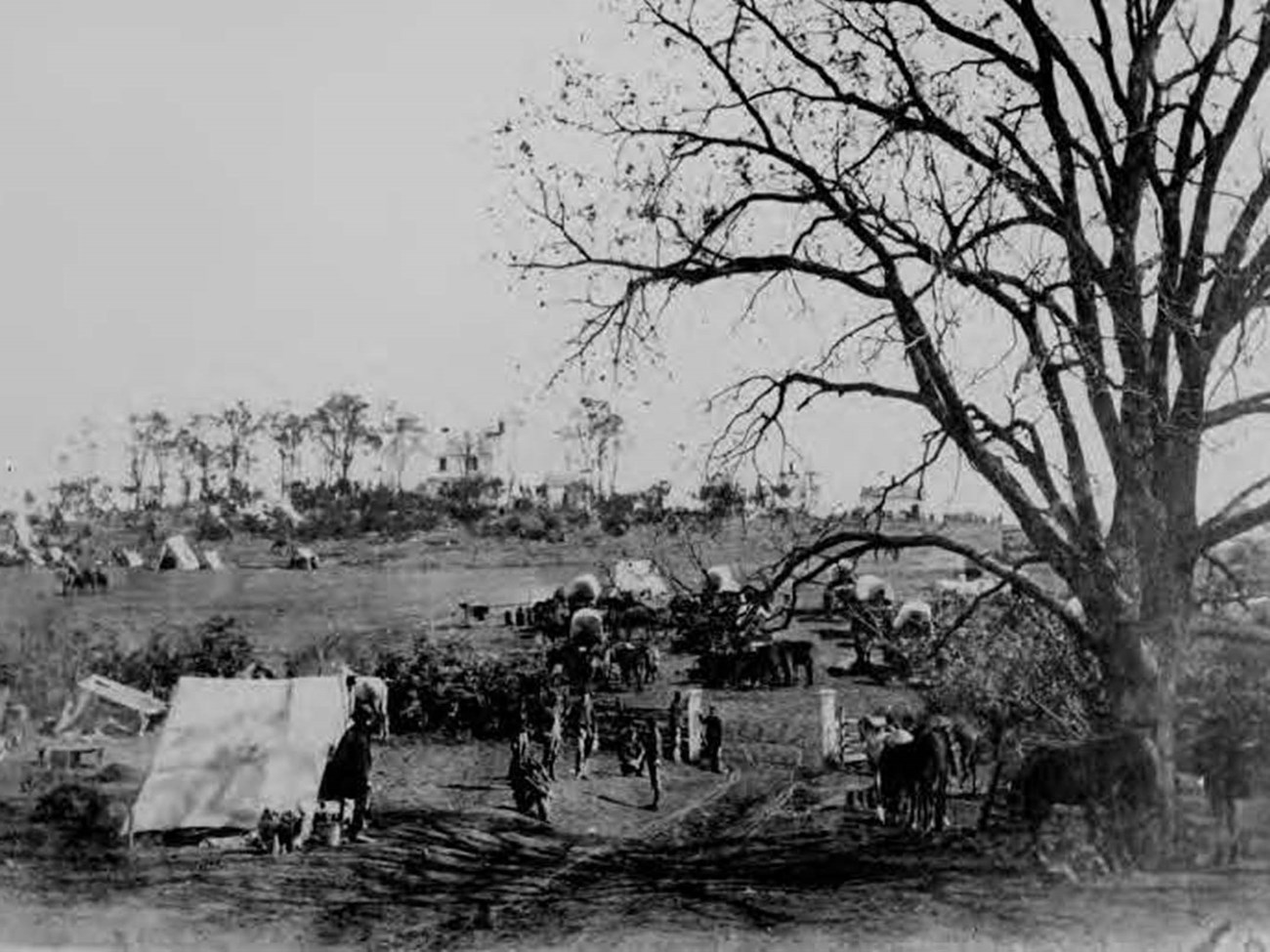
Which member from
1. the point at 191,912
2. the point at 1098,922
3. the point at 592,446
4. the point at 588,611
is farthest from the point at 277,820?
the point at 1098,922

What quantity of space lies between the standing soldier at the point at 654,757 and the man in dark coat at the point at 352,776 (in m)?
1.80

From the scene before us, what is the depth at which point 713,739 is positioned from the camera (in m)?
8.59

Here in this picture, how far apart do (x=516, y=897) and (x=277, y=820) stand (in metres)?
1.62

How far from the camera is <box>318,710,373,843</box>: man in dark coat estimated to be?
8.20 metres

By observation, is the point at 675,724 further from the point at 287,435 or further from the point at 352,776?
the point at 287,435

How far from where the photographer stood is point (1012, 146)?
27.7 feet

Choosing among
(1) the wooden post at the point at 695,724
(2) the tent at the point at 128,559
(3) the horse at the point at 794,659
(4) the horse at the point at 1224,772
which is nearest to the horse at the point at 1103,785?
(4) the horse at the point at 1224,772

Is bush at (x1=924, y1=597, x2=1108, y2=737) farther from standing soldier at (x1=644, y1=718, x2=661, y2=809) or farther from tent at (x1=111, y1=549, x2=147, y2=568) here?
tent at (x1=111, y1=549, x2=147, y2=568)

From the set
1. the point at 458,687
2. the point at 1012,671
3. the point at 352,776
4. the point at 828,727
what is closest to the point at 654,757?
the point at 828,727

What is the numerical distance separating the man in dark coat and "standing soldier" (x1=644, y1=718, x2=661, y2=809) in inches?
71.0

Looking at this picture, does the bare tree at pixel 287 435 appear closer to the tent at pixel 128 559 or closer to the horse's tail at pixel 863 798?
the tent at pixel 128 559

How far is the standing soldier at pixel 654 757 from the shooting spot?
333 inches

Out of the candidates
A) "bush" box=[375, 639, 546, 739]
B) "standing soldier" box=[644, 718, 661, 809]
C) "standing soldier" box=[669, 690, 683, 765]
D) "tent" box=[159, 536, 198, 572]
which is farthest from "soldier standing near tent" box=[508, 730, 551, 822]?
"tent" box=[159, 536, 198, 572]

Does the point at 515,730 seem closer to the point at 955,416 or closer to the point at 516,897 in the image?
the point at 516,897
